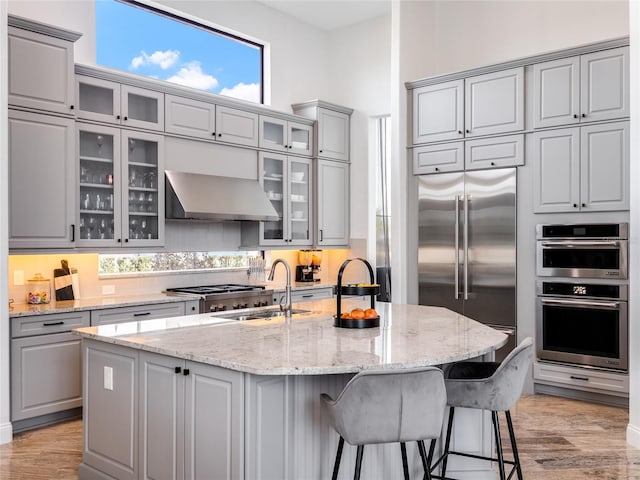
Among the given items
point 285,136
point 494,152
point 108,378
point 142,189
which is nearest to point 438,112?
point 494,152

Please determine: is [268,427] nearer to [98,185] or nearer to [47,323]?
[47,323]

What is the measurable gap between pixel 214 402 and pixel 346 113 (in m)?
5.10

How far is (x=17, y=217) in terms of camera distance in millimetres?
4215

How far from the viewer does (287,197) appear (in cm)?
645

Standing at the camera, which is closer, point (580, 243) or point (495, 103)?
point (580, 243)

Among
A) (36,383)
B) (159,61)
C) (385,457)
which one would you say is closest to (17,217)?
(36,383)

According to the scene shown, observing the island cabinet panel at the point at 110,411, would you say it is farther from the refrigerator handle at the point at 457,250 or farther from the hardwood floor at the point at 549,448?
the refrigerator handle at the point at 457,250

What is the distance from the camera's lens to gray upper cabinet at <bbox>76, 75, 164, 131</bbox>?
4.74 m

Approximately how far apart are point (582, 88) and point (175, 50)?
3.91 meters

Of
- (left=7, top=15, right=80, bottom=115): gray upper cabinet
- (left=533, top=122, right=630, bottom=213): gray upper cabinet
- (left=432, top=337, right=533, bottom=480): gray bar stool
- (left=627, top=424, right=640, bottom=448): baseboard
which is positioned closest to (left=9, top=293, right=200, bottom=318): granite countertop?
(left=7, top=15, right=80, bottom=115): gray upper cabinet

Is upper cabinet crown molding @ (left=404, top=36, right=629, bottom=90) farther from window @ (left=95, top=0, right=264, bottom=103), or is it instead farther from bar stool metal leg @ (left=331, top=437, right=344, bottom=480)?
bar stool metal leg @ (left=331, top=437, right=344, bottom=480)

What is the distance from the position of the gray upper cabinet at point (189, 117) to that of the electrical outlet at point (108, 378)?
278cm

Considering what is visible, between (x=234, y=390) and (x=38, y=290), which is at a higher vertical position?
(x=38, y=290)

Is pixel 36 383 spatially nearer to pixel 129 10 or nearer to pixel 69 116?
pixel 69 116
